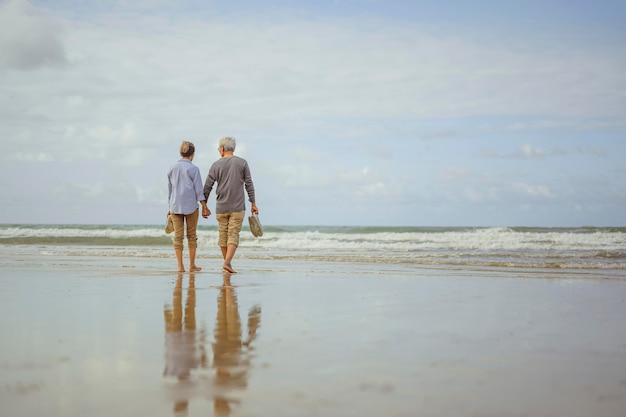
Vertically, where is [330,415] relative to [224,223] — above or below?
below

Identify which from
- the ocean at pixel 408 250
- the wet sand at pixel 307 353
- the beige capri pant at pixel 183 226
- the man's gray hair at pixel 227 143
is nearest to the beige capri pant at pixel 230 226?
the beige capri pant at pixel 183 226

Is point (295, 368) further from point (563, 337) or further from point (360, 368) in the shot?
A: point (563, 337)

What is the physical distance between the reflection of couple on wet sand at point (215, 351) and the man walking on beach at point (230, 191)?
3.61 m

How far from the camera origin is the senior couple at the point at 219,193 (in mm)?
9273

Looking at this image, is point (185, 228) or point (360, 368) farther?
point (185, 228)

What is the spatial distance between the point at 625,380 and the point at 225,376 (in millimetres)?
1913

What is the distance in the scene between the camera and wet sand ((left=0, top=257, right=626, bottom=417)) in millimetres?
2516

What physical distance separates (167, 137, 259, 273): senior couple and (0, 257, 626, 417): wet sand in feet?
8.72

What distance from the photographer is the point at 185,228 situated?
10.1m

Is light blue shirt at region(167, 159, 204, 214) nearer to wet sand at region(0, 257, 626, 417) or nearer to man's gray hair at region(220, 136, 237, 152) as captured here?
man's gray hair at region(220, 136, 237, 152)

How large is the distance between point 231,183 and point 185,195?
0.75m

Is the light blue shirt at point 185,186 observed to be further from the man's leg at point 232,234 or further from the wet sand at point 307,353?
the wet sand at point 307,353

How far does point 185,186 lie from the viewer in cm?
935

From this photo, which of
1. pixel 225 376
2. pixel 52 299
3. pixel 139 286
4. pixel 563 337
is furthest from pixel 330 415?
pixel 139 286
